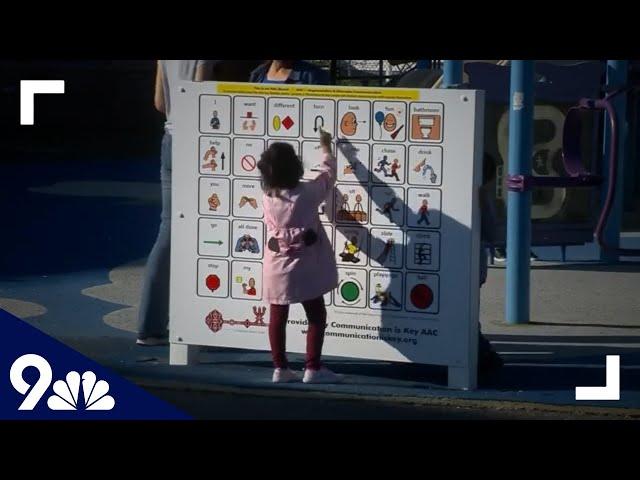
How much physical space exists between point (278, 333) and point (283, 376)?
232 mm

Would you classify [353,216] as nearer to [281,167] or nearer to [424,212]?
[424,212]

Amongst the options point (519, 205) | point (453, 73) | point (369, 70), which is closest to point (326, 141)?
point (519, 205)

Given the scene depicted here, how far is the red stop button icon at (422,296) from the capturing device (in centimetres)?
749

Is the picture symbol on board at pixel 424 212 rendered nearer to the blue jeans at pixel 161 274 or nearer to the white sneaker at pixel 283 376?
the white sneaker at pixel 283 376

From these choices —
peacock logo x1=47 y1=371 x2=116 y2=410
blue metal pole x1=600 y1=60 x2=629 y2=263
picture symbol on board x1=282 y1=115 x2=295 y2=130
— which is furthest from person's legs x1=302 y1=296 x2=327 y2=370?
blue metal pole x1=600 y1=60 x2=629 y2=263

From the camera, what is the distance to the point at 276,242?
745cm

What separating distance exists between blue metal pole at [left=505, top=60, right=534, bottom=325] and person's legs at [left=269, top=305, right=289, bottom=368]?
2.22 metres

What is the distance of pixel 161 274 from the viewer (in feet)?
27.8

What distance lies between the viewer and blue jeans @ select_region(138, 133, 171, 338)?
8.44 metres

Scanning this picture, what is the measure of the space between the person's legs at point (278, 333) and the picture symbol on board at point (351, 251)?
419 millimetres

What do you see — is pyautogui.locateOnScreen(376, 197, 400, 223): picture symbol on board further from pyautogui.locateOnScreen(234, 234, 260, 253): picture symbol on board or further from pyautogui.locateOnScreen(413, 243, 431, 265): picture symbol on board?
pyautogui.locateOnScreen(234, 234, 260, 253): picture symbol on board

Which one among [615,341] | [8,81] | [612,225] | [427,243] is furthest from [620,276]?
[8,81]

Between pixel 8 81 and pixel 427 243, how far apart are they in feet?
57.9

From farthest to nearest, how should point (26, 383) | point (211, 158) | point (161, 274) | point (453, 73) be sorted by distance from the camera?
point (453, 73) < point (161, 274) < point (211, 158) < point (26, 383)
